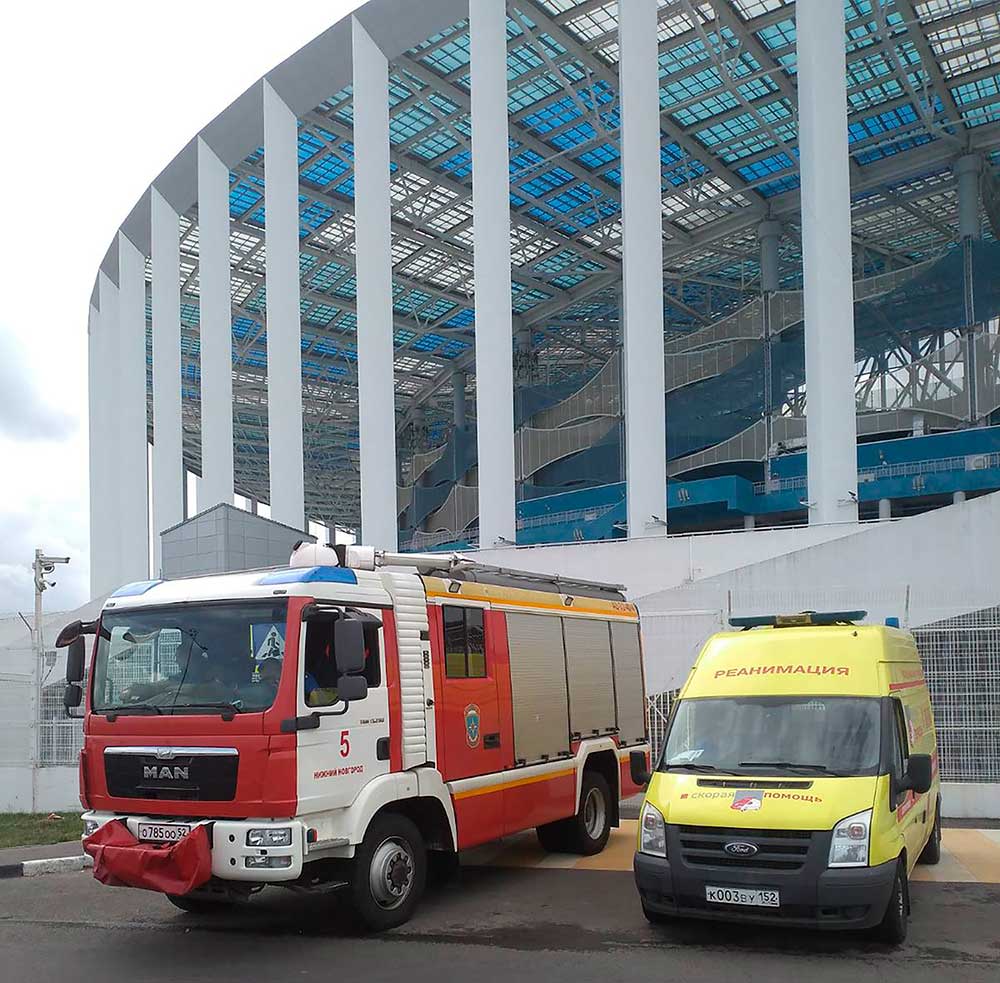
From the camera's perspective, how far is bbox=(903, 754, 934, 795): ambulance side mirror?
25.6 feet

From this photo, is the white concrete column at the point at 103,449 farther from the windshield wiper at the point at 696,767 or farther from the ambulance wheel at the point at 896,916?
the ambulance wheel at the point at 896,916

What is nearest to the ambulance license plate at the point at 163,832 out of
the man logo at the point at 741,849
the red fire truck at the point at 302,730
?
the red fire truck at the point at 302,730

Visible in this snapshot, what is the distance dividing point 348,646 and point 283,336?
25014 millimetres

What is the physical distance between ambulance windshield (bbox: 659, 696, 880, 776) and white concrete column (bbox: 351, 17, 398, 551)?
2072 centimetres

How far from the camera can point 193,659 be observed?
817cm

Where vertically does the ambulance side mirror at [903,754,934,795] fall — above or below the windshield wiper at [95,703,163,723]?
below

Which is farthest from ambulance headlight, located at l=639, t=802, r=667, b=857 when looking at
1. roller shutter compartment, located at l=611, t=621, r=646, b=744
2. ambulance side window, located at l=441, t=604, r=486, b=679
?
roller shutter compartment, located at l=611, t=621, r=646, b=744

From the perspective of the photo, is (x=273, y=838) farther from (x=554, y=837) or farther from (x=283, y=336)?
(x=283, y=336)

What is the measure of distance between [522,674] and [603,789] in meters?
2.17

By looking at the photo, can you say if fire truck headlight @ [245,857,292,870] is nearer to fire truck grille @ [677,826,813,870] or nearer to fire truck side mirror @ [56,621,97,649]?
fire truck side mirror @ [56,621,97,649]

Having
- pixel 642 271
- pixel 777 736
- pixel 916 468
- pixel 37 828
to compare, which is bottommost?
pixel 37 828

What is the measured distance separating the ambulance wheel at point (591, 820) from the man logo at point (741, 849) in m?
4.00

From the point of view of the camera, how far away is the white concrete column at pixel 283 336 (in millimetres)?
31500

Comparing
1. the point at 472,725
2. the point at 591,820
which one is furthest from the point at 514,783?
the point at 591,820
